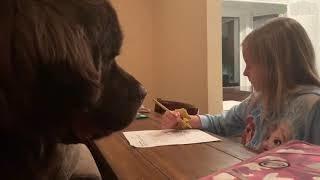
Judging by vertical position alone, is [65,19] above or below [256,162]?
above

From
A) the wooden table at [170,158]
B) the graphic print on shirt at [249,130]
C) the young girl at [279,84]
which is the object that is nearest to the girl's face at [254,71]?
the young girl at [279,84]

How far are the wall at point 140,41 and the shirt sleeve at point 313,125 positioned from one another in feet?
5.63

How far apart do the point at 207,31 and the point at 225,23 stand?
3.92 ft

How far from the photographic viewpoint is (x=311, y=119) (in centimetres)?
118

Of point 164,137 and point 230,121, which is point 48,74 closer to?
point 164,137

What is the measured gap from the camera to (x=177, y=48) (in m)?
2.41

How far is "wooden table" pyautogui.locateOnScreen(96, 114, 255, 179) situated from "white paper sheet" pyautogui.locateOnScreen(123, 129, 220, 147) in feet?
0.12

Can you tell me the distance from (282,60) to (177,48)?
1130mm

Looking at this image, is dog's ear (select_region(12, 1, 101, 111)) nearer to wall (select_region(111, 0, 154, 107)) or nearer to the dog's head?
the dog's head

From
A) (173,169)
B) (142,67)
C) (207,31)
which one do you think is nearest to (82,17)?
(173,169)

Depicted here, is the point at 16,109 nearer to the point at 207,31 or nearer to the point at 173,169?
the point at 173,169

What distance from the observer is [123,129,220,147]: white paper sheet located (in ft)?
3.64

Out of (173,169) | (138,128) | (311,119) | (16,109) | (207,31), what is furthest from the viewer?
(207,31)

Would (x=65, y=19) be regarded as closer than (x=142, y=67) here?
Yes
